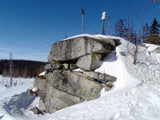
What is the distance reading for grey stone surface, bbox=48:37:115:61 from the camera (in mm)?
5250

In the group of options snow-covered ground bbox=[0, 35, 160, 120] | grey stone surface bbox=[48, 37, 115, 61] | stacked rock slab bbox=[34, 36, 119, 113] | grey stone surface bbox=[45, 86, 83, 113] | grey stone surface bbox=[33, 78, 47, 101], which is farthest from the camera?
grey stone surface bbox=[33, 78, 47, 101]

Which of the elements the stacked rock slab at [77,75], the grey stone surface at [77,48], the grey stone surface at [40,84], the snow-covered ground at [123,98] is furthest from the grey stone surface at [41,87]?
the grey stone surface at [77,48]

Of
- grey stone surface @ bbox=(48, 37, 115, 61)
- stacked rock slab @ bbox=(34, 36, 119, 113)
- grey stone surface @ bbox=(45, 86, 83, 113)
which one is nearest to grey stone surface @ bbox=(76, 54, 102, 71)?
stacked rock slab @ bbox=(34, 36, 119, 113)

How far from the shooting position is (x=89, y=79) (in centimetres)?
491

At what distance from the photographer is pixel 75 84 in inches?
207

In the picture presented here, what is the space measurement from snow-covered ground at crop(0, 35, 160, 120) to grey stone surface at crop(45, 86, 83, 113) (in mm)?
1025

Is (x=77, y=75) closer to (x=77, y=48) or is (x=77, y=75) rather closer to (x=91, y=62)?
(x=91, y=62)

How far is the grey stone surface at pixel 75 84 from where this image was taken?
4.63m

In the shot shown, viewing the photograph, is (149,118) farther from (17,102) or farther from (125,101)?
(17,102)

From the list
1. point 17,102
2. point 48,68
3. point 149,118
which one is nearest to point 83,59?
point 48,68

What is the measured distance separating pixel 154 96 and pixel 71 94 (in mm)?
3643

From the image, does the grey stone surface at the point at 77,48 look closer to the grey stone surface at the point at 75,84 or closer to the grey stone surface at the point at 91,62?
the grey stone surface at the point at 91,62

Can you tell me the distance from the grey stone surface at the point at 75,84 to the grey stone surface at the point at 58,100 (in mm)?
217

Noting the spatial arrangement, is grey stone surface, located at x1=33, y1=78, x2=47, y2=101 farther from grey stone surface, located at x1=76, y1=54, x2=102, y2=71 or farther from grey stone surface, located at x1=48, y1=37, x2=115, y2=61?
grey stone surface, located at x1=76, y1=54, x2=102, y2=71
